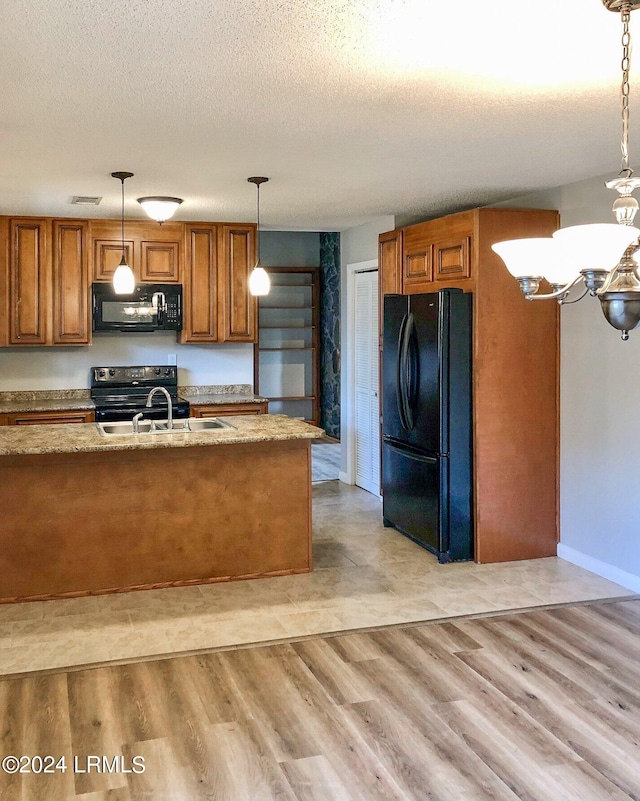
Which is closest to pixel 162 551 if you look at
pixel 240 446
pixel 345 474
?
pixel 240 446

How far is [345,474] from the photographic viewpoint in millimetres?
7496

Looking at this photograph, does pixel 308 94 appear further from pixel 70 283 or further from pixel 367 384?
pixel 367 384

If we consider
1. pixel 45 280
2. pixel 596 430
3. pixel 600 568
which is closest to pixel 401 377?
pixel 596 430

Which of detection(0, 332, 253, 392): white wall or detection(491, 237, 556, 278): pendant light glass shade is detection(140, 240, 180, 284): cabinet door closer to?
detection(0, 332, 253, 392): white wall

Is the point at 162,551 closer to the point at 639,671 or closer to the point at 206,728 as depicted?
the point at 206,728

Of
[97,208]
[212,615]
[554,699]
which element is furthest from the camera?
[97,208]

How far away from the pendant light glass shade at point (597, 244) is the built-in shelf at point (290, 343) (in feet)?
26.2

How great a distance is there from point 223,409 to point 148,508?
79.6 inches

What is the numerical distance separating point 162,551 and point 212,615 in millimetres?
610

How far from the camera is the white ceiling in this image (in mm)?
2232

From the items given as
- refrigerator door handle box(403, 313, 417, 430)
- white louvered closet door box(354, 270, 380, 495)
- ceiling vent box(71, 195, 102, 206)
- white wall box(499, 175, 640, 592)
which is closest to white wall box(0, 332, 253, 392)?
white louvered closet door box(354, 270, 380, 495)

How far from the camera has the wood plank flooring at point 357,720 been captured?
257 centimetres

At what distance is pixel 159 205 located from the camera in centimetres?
518

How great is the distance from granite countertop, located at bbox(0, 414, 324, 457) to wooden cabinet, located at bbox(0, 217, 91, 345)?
1560 mm
